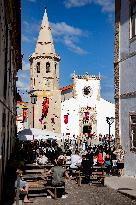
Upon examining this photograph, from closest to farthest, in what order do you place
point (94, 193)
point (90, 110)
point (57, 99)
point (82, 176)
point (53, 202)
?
point (53, 202) < point (94, 193) < point (82, 176) < point (57, 99) < point (90, 110)

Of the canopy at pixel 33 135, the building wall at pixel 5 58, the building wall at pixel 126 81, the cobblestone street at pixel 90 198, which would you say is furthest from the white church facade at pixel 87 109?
the cobblestone street at pixel 90 198

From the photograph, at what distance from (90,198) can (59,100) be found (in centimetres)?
4764

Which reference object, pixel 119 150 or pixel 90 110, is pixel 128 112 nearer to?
pixel 119 150

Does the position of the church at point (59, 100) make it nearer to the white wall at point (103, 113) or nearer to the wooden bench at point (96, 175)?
the white wall at point (103, 113)

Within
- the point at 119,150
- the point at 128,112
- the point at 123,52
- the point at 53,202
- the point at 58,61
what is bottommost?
the point at 53,202

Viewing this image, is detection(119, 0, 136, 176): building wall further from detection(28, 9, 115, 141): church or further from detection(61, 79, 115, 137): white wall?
detection(61, 79, 115, 137): white wall

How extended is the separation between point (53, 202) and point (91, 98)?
53.3 meters

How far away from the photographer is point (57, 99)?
200 feet

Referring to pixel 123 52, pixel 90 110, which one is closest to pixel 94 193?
pixel 123 52

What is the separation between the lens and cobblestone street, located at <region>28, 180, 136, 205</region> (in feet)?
41.6

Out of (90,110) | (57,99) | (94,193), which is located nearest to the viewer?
(94,193)

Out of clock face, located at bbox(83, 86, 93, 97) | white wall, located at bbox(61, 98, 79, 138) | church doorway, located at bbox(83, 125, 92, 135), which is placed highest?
clock face, located at bbox(83, 86, 93, 97)

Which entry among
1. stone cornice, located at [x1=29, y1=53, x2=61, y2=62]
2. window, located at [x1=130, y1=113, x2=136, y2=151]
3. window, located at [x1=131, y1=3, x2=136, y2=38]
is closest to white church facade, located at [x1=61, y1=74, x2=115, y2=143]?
stone cornice, located at [x1=29, y1=53, x2=61, y2=62]

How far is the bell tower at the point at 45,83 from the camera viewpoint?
196ft
